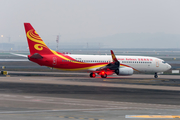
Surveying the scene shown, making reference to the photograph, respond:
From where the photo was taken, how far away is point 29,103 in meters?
22.5

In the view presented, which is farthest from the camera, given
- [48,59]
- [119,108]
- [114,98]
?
[48,59]

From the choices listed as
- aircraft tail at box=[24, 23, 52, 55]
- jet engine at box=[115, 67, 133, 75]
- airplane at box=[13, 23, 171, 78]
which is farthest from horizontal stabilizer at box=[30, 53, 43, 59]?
jet engine at box=[115, 67, 133, 75]

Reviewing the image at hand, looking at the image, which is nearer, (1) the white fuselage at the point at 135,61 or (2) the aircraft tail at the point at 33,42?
(2) the aircraft tail at the point at 33,42

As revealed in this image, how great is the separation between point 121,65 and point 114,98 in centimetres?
2739

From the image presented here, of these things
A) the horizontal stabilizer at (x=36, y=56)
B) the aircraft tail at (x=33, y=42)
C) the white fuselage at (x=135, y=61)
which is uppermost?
the aircraft tail at (x=33, y=42)

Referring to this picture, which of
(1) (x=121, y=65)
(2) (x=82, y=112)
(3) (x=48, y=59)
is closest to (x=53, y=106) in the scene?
(2) (x=82, y=112)

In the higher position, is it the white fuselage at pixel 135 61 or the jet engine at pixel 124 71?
the white fuselage at pixel 135 61

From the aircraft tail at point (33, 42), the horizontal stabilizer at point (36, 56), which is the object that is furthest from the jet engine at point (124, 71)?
the horizontal stabilizer at point (36, 56)

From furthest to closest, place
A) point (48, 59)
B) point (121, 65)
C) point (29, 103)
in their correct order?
point (121, 65) → point (48, 59) → point (29, 103)

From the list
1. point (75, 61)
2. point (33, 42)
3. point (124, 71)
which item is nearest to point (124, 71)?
point (124, 71)

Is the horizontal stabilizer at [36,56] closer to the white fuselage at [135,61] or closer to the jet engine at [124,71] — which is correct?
the white fuselage at [135,61]

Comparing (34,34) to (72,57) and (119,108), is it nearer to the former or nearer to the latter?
(72,57)

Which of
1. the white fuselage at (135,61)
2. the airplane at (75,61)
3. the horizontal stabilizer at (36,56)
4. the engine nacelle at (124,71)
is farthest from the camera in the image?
the white fuselage at (135,61)

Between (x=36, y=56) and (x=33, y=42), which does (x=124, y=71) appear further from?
(x=33, y=42)
